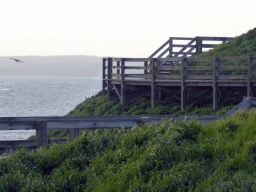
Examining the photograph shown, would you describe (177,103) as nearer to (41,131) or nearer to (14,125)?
(41,131)

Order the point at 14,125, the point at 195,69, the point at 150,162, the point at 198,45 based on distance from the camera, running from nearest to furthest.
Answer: the point at 150,162
the point at 14,125
the point at 195,69
the point at 198,45

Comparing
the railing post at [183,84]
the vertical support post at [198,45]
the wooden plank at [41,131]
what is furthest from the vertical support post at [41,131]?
the vertical support post at [198,45]

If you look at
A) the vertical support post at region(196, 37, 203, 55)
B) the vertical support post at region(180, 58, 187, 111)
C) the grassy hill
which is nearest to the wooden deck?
the vertical support post at region(180, 58, 187, 111)

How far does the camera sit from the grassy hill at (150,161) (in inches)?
183

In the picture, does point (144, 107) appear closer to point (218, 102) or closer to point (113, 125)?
point (218, 102)

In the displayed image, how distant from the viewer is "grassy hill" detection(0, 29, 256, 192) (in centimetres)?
466

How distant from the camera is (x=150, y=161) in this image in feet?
16.8

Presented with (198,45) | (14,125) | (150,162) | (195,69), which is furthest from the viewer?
(198,45)

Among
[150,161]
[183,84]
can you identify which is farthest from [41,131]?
[183,84]

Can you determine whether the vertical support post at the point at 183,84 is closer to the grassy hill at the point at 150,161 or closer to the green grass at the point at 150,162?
the grassy hill at the point at 150,161

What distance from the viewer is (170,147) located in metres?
5.34

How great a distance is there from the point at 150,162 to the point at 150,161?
0.03 m

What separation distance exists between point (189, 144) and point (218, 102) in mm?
10236

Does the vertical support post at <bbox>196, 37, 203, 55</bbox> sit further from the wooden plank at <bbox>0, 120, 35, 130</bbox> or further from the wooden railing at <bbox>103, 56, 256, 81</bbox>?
the wooden plank at <bbox>0, 120, 35, 130</bbox>
